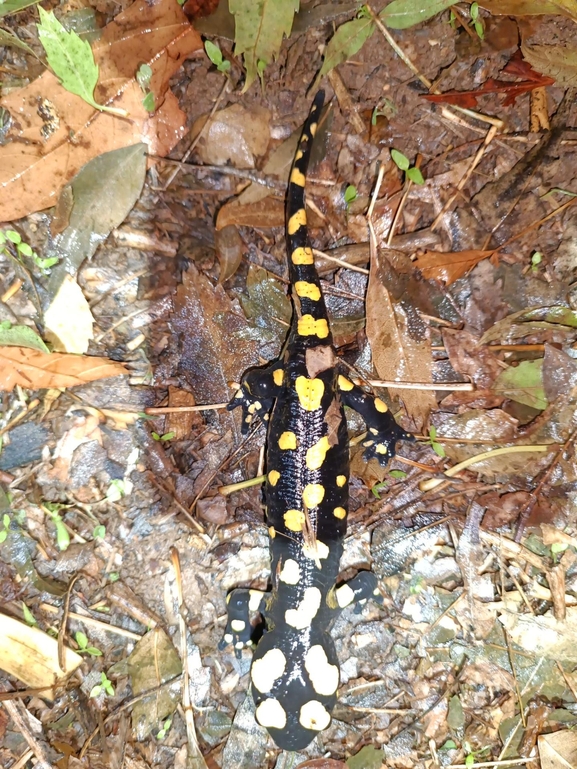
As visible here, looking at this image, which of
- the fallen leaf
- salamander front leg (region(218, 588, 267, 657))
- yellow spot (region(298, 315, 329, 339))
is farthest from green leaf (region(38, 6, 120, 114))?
salamander front leg (region(218, 588, 267, 657))

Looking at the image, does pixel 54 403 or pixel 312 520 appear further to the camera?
pixel 54 403

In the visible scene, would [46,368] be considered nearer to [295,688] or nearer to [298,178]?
[298,178]

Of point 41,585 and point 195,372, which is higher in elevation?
point 195,372

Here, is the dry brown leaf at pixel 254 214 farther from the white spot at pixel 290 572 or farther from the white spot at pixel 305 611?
the white spot at pixel 305 611

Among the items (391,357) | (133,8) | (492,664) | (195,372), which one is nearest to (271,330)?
(195,372)

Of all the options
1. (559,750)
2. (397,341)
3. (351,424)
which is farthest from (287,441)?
(559,750)

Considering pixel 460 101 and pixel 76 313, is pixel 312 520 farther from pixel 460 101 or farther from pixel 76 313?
pixel 460 101

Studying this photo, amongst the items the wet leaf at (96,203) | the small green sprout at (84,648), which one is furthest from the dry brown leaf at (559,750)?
the wet leaf at (96,203)
